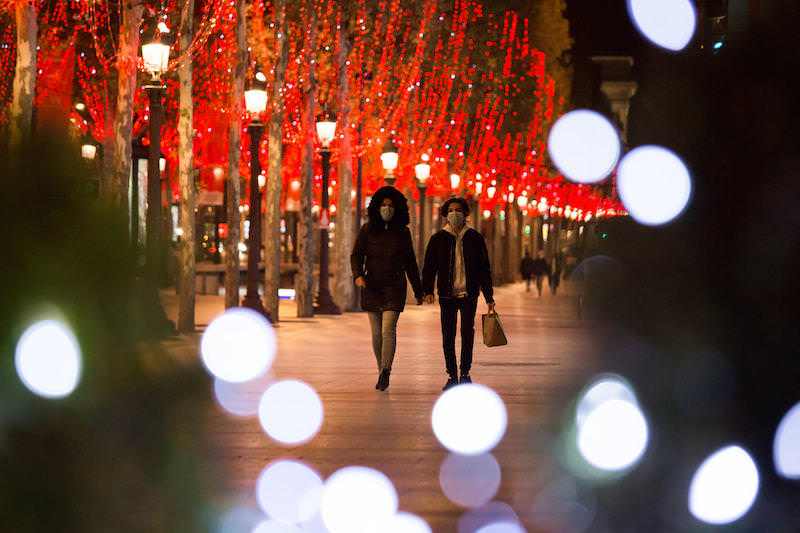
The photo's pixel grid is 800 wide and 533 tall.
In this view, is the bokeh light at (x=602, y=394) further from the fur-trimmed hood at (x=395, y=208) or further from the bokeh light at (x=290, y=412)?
the fur-trimmed hood at (x=395, y=208)

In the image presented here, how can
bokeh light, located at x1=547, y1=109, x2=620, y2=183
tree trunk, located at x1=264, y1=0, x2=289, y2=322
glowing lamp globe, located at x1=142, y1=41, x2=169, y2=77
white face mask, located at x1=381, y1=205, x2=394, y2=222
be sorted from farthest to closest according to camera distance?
bokeh light, located at x1=547, y1=109, x2=620, y2=183
tree trunk, located at x1=264, y1=0, x2=289, y2=322
glowing lamp globe, located at x1=142, y1=41, x2=169, y2=77
white face mask, located at x1=381, y1=205, x2=394, y2=222

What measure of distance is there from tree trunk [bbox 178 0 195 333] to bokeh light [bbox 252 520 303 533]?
18.4 metres

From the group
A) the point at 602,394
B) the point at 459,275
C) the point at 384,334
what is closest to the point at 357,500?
the point at 602,394

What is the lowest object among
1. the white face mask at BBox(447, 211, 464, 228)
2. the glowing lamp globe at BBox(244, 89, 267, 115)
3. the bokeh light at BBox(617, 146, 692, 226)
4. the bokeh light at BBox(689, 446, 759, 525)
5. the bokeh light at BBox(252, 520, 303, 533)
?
the bokeh light at BBox(252, 520, 303, 533)

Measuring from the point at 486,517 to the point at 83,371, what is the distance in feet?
8.77

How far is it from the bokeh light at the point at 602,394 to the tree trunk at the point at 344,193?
2205 cm

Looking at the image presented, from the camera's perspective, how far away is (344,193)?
126ft

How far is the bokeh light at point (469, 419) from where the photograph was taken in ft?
38.9

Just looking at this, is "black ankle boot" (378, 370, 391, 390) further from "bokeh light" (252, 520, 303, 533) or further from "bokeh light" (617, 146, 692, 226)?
"bokeh light" (252, 520, 303, 533)

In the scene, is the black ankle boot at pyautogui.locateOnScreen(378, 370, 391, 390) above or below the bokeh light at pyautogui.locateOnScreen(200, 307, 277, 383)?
above

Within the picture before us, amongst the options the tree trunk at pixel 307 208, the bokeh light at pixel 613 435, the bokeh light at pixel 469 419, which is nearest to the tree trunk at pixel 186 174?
the tree trunk at pixel 307 208

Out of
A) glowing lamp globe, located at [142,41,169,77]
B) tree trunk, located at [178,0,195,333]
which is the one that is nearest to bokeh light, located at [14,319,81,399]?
glowing lamp globe, located at [142,41,169,77]

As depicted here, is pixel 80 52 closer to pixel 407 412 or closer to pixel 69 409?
pixel 407 412

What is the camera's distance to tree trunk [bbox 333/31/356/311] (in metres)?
37.8
